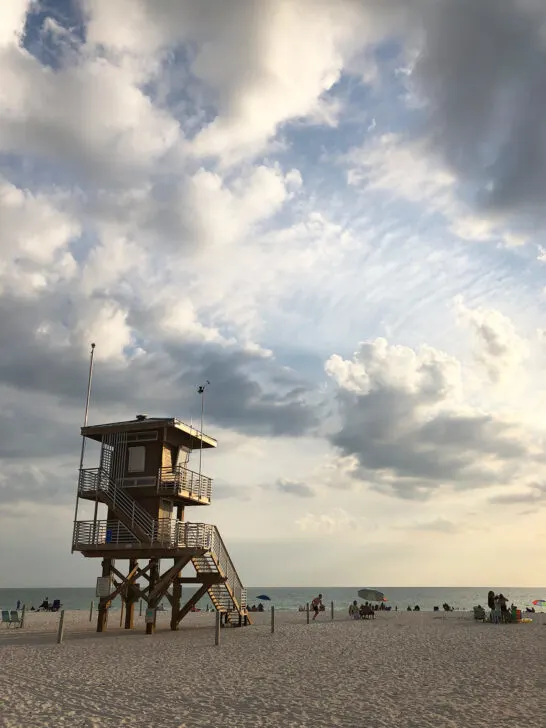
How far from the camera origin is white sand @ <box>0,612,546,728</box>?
39.7 feet

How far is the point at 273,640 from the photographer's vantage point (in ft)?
83.3

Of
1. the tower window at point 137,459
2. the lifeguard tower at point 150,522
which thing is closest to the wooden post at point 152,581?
the lifeguard tower at point 150,522

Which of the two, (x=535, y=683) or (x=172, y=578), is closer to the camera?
(x=535, y=683)

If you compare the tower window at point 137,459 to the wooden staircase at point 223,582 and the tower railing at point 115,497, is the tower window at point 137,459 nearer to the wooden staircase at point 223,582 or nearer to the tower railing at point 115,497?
the tower railing at point 115,497

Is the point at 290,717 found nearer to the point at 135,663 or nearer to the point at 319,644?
the point at 135,663

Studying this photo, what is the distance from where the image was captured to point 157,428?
2992 centimetres

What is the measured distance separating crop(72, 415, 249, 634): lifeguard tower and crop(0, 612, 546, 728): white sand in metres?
3.38

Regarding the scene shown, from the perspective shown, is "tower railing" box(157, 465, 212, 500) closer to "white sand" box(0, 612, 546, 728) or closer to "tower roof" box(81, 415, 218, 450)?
"tower roof" box(81, 415, 218, 450)

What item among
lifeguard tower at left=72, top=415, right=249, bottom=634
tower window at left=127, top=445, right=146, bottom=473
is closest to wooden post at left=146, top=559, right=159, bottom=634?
lifeguard tower at left=72, top=415, right=249, bottom=634

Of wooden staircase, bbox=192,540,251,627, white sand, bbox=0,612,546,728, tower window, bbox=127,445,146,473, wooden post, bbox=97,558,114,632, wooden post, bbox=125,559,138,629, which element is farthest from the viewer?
wooden post, bbox=125,559,138,629

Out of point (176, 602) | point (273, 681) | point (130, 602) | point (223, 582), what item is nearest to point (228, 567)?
point (223, 582)

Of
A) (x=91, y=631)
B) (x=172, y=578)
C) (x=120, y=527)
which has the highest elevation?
(x=120, y=527)

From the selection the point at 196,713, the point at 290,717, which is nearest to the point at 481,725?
the point at 290,717

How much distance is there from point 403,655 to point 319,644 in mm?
4251
